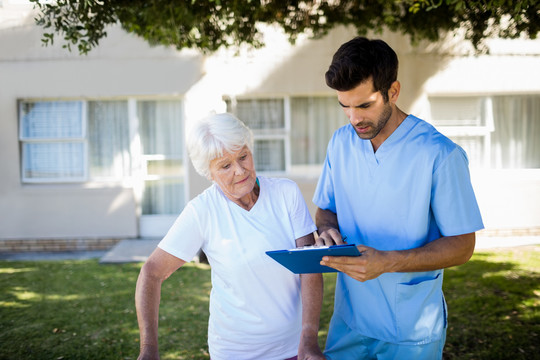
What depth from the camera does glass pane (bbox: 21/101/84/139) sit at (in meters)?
8.94

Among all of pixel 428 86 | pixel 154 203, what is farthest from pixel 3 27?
pixel 428 86

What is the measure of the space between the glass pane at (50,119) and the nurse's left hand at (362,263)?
8306mm

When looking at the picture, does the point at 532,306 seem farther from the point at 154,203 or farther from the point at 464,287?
the point at 154,203

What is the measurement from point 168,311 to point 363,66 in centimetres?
419

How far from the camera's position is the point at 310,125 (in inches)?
367

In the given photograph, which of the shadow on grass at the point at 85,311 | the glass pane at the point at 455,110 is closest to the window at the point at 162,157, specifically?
the shadow on grass at the point at 85,311

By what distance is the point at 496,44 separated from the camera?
9.01 meters

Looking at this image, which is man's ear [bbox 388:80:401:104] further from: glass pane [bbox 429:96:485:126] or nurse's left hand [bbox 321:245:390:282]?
glass pane [bbox 429:96:485:126]

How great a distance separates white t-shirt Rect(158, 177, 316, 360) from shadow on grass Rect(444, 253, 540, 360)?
8.94 feet

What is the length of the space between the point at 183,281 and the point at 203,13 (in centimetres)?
354

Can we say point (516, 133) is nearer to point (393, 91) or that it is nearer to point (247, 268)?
point (393, 91)

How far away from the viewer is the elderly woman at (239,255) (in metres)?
2.12

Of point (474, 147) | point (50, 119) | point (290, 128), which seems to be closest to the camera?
point (50, 119)

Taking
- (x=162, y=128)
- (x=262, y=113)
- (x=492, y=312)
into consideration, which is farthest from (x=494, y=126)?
(x=162, y=128)
